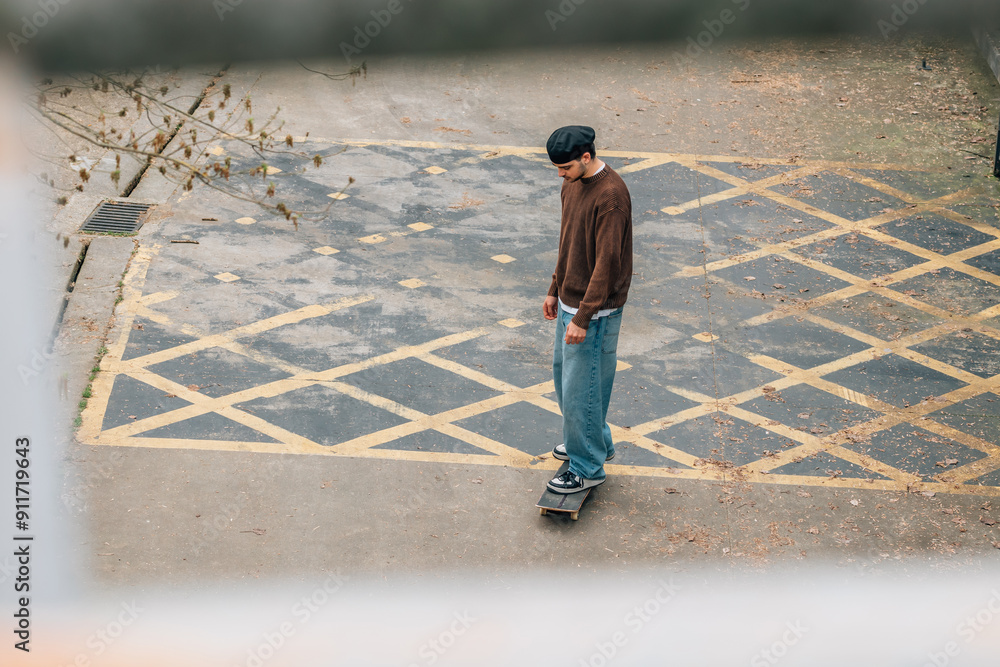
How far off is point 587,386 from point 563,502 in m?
0.66

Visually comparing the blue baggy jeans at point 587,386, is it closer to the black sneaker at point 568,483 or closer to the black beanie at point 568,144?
the black sneaker at point 568,483

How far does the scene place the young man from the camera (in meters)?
4.71

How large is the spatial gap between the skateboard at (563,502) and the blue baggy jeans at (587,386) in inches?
5.9

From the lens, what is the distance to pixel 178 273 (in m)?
7.55

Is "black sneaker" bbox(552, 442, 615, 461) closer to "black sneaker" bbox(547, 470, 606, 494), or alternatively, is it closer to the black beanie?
"black sneaker" bbox(547, 470, 606, 494)

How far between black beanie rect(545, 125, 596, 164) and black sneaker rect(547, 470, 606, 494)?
1.79m

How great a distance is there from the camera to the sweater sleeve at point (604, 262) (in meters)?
4.73

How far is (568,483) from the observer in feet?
17.5

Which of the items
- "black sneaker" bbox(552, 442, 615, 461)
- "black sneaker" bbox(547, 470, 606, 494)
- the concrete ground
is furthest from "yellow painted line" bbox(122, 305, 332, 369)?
"black sneaker" bbox(547, 470, 606, 494)

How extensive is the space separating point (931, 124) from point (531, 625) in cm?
829

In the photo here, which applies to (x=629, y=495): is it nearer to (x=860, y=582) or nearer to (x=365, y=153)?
(x=860, y=582)

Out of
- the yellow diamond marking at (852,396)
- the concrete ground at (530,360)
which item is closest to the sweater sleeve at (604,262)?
the concrete ground at (530,360)

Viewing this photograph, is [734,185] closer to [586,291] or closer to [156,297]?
[586,291]

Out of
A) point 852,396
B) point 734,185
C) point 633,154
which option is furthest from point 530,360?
point 633,154
